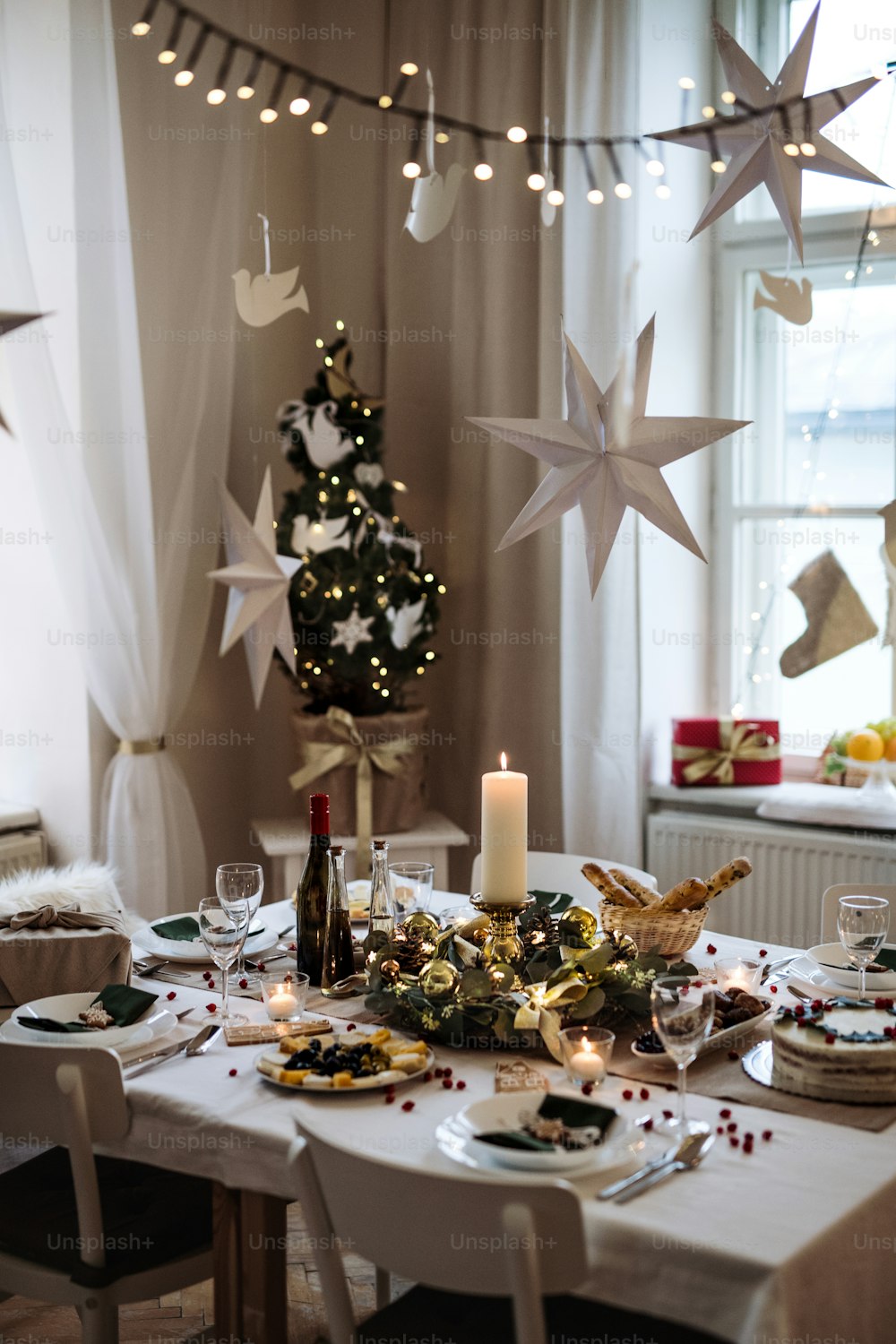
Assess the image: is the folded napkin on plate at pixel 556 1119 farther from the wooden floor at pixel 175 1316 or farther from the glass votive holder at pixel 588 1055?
the wooden floor at pixel 175 1316

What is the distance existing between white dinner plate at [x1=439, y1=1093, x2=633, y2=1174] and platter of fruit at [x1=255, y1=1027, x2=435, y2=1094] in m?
0.13

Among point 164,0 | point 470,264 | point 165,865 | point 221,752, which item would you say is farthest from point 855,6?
point 165,865

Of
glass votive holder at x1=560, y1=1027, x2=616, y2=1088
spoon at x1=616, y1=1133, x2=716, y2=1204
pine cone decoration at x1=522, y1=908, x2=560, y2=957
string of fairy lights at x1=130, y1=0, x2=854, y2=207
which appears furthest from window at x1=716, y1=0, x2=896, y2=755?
spoon at x1=616, y1=1133, x2=716, y2=1204

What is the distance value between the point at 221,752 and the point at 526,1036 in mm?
2160

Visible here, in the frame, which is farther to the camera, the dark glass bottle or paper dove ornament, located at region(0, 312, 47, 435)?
paper dove ornament, located at region(0, 312, 47, 435)

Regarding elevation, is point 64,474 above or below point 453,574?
above

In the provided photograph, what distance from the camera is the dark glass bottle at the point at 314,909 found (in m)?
2.06

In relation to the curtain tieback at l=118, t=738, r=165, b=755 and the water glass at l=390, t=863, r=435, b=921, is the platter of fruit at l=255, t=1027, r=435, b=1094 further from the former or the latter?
the curtain tieback at l=118, t=738, r=165, b=755

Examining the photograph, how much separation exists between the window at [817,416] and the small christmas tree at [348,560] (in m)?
1.00

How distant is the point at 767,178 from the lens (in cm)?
224

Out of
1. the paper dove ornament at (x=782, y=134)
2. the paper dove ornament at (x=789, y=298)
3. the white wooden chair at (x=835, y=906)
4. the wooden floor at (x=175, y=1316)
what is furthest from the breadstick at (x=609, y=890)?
the paper dove ornament at (x=789, y=298)

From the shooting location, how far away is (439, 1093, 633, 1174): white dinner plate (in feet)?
4.50

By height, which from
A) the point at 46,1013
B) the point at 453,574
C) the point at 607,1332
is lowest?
the point at 607,1332

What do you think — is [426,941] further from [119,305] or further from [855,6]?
[855,6]
